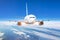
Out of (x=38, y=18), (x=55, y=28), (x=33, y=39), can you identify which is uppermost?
(x=38, y=18)

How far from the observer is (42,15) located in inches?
105

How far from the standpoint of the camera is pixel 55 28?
8.79ft

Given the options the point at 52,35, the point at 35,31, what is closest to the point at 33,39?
the point at 35,31

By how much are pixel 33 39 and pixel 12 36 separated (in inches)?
13.5

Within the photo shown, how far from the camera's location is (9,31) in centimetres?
262

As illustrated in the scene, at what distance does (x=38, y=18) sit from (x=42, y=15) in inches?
3.7

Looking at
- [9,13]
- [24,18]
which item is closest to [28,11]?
[24,18]

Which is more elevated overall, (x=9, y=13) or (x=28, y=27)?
(x=9, y=13)

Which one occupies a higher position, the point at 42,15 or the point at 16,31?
the point at 42,15

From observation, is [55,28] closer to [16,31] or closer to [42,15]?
[42,15]

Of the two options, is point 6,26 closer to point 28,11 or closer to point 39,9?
point 28,11

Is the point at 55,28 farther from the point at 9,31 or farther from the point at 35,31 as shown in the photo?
the point at 9,31

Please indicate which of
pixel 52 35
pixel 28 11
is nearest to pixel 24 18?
pixel 28 11

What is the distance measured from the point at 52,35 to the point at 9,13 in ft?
2.62
